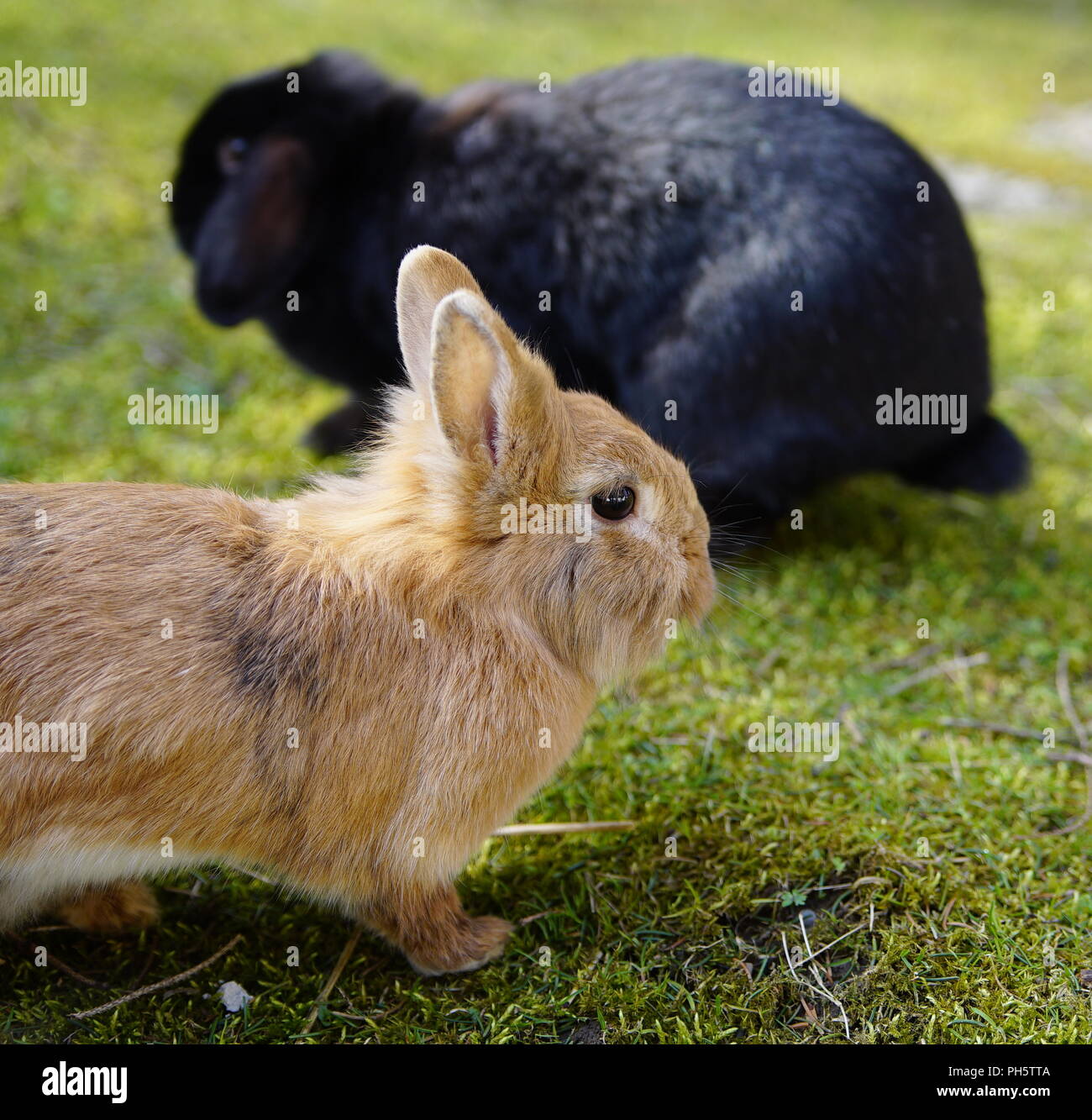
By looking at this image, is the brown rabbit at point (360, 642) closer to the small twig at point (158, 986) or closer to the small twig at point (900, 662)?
the small twig at point (158, 986)

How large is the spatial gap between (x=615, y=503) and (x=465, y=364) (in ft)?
1.70

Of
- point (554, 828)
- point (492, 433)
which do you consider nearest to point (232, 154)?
point (492, 433)

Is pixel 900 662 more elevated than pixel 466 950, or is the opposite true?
pixel 900 662

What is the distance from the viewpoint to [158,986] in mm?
2682

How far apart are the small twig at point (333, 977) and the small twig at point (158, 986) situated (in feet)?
0.90

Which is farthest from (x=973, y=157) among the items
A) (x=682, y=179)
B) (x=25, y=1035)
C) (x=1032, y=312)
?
(x=25, y=1035)

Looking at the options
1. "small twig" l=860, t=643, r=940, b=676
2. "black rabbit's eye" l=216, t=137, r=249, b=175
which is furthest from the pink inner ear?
"black rabbit's eye" l=216, t=137, r=249, b=175

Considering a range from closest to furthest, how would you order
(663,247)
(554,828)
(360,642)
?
(360,642) → (554,828) → (663,247)

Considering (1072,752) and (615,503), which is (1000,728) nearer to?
(1072,752)

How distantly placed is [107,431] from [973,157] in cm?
744

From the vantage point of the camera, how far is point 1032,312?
6824mm

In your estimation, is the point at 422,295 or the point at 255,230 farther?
the point at 255,230

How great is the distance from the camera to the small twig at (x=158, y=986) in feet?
8.53
